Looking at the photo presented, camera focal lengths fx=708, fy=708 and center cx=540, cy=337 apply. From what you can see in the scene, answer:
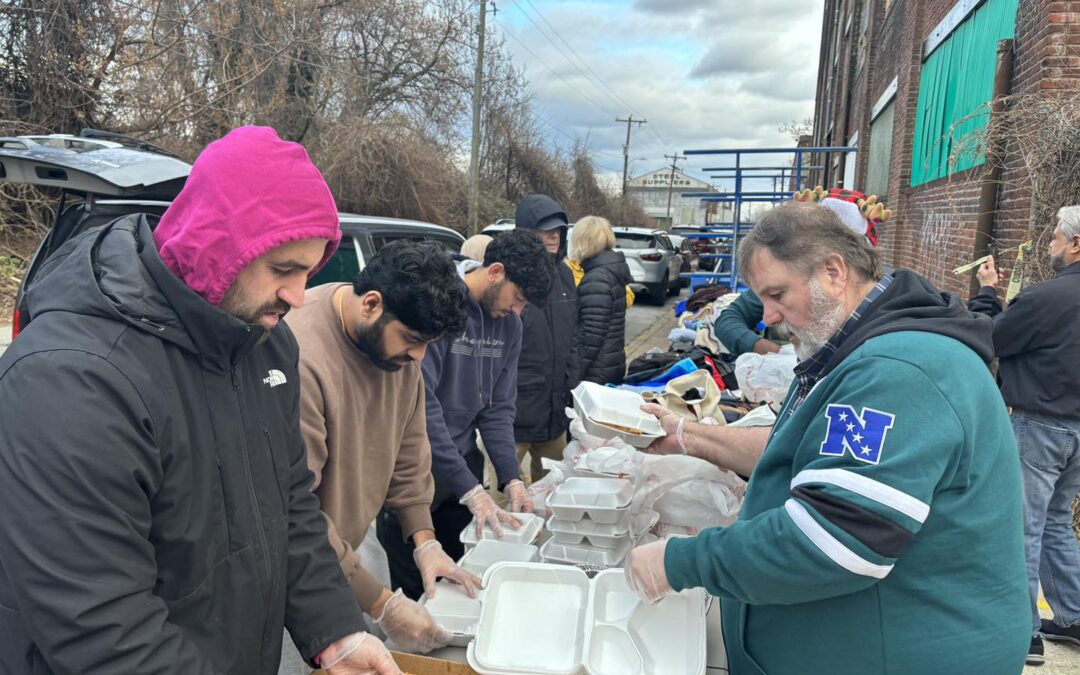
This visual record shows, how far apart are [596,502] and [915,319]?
4.24 feet

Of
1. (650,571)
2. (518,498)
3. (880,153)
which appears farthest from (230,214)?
(880,153)

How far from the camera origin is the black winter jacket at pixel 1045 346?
127 inches

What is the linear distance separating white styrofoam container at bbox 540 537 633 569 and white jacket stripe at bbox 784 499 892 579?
1.10 m

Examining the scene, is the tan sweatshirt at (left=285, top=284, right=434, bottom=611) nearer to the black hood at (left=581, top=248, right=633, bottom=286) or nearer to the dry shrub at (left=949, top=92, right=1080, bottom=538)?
the black hood at (left=581, top=248, right=633, bottom=286)

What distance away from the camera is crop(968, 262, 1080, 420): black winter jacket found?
324 centimetres

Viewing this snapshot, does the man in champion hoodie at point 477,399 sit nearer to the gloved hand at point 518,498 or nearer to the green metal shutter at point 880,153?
the gloved hand at point 518,498

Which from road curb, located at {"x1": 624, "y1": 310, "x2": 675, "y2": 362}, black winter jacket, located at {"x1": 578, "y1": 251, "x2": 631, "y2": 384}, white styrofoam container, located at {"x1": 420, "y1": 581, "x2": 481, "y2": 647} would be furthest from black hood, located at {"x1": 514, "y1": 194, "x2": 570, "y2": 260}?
road curb, located at {"x1": 624, "y1": 310, "x2": 675, "y2": 362}

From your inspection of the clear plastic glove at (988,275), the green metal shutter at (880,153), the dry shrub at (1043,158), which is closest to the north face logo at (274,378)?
the clear plastic glove at (988,275)

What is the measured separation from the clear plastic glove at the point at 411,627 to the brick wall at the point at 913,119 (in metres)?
3.22

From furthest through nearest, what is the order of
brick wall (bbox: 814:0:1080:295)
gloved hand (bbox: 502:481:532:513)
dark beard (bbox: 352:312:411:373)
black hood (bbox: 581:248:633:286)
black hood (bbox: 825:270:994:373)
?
1. black hood (bbox: 581:248:633:286)
2. brick wall (bbox: 814:0:1080:295)
3. gloved hand (bbox: 502:481:532:513)
4. dark beard (bbox: 352:312:411:373)
5. black hood (bbox: 825:270:994:373)

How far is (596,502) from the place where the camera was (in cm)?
244

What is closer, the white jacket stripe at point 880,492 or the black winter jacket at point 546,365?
the white jacket stripe at point 880,492

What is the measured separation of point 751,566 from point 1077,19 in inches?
196

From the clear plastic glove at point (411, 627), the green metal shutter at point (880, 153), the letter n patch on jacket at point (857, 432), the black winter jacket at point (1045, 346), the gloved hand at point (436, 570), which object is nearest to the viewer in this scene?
the letter n patch on jacket at point (857, 432)
